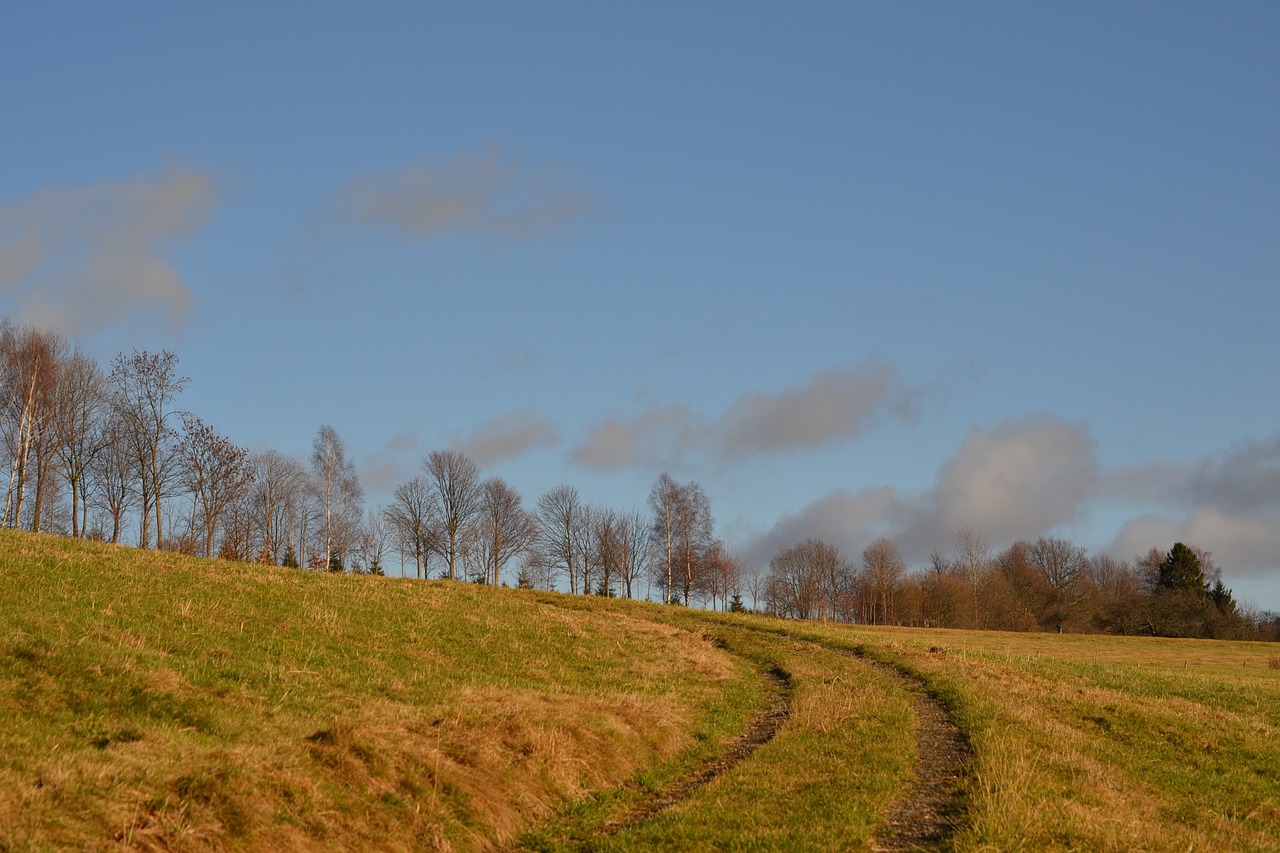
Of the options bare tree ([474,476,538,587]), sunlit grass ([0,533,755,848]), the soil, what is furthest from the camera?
bare tree ([474,476,538,587])

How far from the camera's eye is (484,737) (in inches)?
597

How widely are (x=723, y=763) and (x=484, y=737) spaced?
513cm

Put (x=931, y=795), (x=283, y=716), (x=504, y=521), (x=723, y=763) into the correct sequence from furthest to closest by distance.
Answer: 1. (x=504, y=521)
2. (x=723, y=763)
3. (x=283, y=716)
4. (x=931, y=795)

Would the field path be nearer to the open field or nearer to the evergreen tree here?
the open field

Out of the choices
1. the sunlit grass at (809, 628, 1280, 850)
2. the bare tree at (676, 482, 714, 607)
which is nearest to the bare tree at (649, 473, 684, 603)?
the bare tree at (676, 482, 714, 607)

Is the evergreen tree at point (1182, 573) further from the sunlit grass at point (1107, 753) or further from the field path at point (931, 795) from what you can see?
the field path at point (931, 795)

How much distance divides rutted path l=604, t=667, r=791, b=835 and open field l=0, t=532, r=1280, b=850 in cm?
20

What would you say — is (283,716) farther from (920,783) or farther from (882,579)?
(882,579)

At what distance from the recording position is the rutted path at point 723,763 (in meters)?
14.0

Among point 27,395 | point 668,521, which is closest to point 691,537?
point 668,521

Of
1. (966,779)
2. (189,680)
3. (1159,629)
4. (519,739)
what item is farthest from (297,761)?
(1159,629)

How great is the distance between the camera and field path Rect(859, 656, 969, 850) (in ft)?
40.1

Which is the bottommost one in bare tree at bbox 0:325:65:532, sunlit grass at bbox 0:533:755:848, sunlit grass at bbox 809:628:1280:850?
sunlit grass at bbox 809:628:1280:850

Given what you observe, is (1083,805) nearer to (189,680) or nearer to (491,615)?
(189,680)
